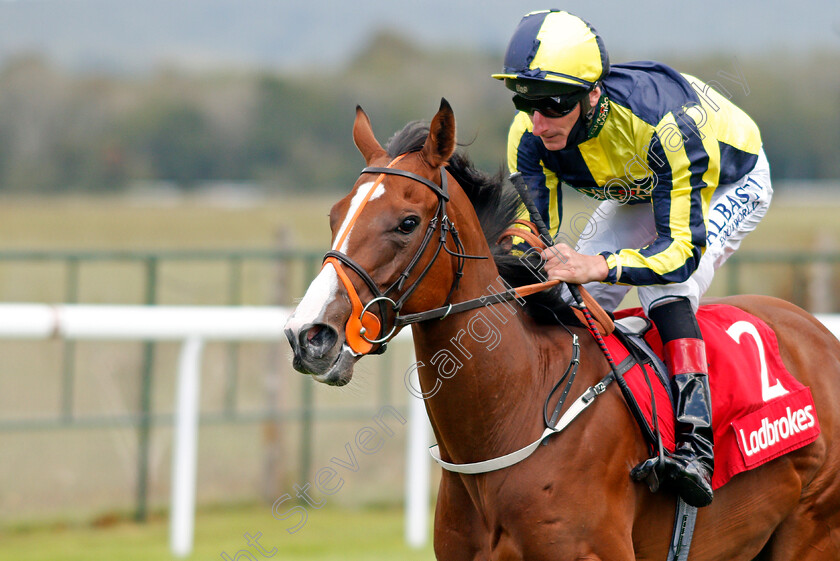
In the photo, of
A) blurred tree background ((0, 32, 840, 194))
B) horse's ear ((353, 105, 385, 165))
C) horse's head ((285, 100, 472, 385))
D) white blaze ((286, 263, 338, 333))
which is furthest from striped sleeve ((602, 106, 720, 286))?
blurred tree background ((0, 32, 840, 194))

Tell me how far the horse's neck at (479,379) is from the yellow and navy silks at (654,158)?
0.37 m

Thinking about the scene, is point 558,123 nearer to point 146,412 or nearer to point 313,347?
point 313,347

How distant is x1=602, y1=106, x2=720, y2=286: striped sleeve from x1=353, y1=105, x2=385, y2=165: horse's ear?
0.76 meters

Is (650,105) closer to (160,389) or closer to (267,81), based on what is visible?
(160,389)

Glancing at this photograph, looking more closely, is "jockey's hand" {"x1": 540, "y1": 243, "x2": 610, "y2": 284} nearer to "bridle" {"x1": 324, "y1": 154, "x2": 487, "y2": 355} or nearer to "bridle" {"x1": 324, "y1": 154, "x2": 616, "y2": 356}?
"bridle" {"x1": 324, "y1": 154, "x2": 616, "y2": 356}

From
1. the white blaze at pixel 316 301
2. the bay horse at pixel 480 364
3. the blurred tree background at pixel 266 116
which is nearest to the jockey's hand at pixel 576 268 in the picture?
the bay horse at pixel 480 364

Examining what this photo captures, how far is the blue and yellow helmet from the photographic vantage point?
292cm

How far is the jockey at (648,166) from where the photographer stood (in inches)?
115

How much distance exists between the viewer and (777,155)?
26438 mm

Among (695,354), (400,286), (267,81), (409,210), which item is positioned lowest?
(695,354)

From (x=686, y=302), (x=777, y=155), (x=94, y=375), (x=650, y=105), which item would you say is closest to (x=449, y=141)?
(x=650, y=105)

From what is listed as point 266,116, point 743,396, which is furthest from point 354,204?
point 266,116

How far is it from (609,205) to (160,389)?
4.41m

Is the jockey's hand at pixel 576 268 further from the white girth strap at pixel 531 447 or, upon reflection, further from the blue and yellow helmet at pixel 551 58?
the blue and yellow helmet at pixel 551 58
